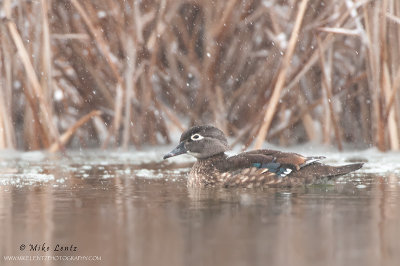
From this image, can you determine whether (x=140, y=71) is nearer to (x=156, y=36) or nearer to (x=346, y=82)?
(x=156, y=36)

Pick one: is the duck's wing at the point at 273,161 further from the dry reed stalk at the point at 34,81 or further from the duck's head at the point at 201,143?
the dry reed stalk at the point at 34,81

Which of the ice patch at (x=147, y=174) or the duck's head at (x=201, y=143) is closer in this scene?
the duck's head at (x=201, y=143)

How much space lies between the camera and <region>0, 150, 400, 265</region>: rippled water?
11.8 feet

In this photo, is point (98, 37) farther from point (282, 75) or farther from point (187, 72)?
point (282, 75)

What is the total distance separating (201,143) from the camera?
280 inches

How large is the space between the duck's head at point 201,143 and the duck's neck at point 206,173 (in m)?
0.13

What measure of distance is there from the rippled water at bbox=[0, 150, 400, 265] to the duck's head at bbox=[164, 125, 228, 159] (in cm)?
28

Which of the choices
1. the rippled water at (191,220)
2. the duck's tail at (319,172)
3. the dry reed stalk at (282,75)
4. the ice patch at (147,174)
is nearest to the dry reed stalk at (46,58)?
the rippled water at (191,220)

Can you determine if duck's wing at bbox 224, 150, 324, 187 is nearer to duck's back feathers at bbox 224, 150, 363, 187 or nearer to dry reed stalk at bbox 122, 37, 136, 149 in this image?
duck's back feathers at bbox 224, 150, 363, 187

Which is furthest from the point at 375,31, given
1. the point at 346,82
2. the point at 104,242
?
the point at 104,242

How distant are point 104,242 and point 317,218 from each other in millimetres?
1327

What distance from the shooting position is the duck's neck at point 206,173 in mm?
6699

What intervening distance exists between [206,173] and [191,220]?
2.13 m

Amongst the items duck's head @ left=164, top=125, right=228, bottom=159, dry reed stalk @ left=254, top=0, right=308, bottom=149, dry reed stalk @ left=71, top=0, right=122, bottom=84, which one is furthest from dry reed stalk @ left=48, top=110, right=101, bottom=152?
duck's head @ left=164, top=125, right=228, bottom=159
